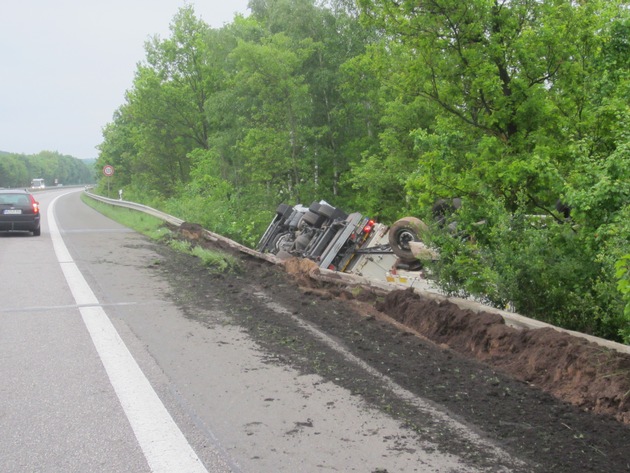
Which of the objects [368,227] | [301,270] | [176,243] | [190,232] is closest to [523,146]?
[368,227]

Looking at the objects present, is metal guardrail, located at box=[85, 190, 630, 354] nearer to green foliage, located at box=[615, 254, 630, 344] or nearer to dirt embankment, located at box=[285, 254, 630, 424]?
dirt embankment, located at box=[285, 254, 630, 424]

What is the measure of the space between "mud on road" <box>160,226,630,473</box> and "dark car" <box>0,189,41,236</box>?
12.4m

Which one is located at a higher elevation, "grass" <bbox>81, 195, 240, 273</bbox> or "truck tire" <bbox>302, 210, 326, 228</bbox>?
"truck tire" <bbox>302, 210, 326, 228</bbox>

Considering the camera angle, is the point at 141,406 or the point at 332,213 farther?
the point at 332,213

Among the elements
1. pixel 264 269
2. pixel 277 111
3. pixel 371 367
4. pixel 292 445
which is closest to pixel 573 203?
pixel 371 367

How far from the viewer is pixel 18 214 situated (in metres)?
18.7

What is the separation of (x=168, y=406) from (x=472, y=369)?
2.71 m

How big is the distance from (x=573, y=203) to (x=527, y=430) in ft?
8.95

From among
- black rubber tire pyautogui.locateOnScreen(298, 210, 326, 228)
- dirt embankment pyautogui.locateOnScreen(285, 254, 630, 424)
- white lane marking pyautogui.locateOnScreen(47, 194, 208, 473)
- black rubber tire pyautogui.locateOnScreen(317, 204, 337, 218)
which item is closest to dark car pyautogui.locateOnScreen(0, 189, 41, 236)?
black rubber tire pyautogui.locateOnScreen(298, 210, 326, 228)

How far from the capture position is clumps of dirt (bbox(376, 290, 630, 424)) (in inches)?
182

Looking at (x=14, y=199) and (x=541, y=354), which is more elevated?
(x=14, y=199)

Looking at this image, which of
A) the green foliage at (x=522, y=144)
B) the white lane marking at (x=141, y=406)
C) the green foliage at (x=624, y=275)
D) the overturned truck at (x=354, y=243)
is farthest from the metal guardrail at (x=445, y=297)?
the white lane marking at (x=141, y=406)

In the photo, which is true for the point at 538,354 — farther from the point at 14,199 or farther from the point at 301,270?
the point at 14,199

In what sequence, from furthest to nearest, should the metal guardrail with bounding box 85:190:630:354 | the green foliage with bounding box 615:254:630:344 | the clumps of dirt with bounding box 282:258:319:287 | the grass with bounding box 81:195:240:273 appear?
the grass with bounding box 81:195:240:273 < the clumps of dirt with bounding box 282:258:319:287 < the metal guardrail with bounding box 85:190:630:354 < the green foliage with bounding box 615:254:630:344
